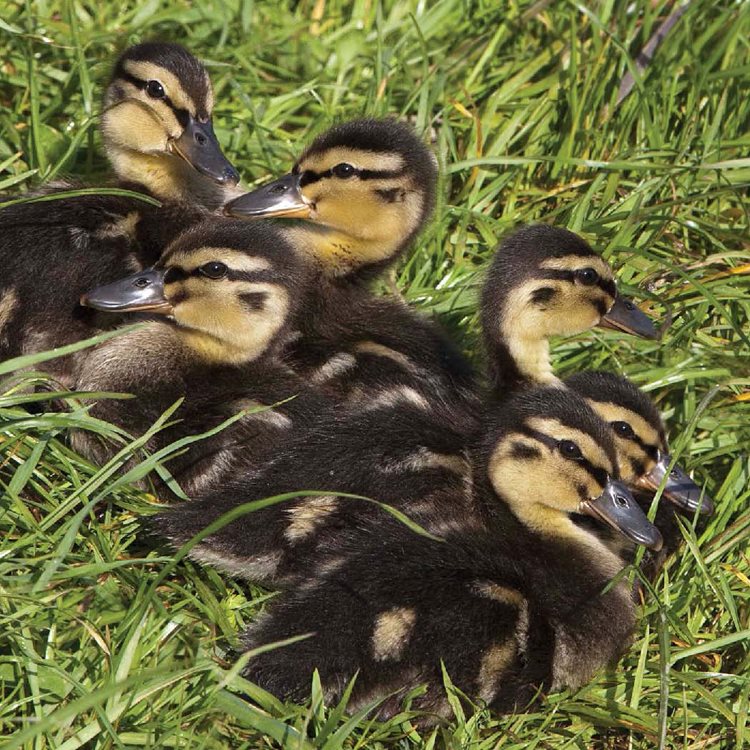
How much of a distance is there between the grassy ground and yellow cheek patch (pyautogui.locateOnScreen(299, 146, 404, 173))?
0.49m

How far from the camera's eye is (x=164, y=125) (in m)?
3.76

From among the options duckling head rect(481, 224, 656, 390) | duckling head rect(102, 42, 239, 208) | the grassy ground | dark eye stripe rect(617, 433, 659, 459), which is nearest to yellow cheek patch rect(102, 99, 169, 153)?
duckling head rect(102, 42, 239, 208)

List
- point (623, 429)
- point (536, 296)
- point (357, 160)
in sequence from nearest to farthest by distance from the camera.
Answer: point (623, 429)
point (536, 296)
point (357, 160)

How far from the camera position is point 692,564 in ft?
10.9

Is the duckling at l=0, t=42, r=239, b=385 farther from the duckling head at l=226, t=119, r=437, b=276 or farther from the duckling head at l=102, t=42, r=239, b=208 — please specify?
the duckling head at l=226, t=119, r=437, b=276

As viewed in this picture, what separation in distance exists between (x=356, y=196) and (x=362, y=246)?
142 millimetres

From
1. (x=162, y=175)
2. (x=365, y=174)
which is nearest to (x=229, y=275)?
(x=365, y=174)

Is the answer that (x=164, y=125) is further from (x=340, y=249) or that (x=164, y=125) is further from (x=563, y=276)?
(x=563, y=276)

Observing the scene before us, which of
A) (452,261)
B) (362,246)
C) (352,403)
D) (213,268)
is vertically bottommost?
(452,261)

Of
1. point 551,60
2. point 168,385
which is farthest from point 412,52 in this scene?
point 168,385

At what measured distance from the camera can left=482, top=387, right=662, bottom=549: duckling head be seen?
311 cm

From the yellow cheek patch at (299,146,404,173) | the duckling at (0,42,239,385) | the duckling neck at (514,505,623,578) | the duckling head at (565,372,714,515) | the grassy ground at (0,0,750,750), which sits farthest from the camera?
the yellow cheek patch at (299,146,404,173)

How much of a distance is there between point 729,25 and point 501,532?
2183mm

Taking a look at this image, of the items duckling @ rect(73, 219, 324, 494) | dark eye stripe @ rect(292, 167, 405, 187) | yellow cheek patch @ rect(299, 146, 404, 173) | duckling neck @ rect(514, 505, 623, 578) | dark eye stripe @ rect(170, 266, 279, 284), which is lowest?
duckling neck @ rect(514, 505, 623, 578)
